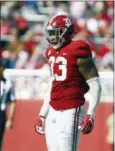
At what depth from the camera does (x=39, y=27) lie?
477 inches

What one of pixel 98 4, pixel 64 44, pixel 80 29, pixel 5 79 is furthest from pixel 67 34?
pixel 98 4

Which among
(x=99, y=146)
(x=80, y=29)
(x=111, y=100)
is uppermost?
(x=80, y=29)

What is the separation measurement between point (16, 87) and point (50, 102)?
3.30 metres

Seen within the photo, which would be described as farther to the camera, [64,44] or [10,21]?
[10,21]

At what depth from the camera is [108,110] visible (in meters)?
8.47

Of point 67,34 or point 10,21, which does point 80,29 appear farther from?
point 67,34

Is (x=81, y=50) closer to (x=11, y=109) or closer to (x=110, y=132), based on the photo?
(x=11, y=109)

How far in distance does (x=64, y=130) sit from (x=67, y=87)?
33 cm

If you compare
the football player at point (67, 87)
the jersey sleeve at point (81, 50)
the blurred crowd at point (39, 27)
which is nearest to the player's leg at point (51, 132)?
the football player at point (67, 87)

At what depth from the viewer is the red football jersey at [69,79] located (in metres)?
4.89

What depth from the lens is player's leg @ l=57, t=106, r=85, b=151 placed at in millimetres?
4836

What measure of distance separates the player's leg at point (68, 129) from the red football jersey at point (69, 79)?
0.06 meters

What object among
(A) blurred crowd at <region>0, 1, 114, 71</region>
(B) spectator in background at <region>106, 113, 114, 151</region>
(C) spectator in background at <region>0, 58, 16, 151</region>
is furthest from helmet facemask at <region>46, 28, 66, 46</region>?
(A) blurred crowd at <region>0, 1, 114, 71</region>

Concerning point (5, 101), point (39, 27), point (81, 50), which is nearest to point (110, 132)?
point (5, 101)
